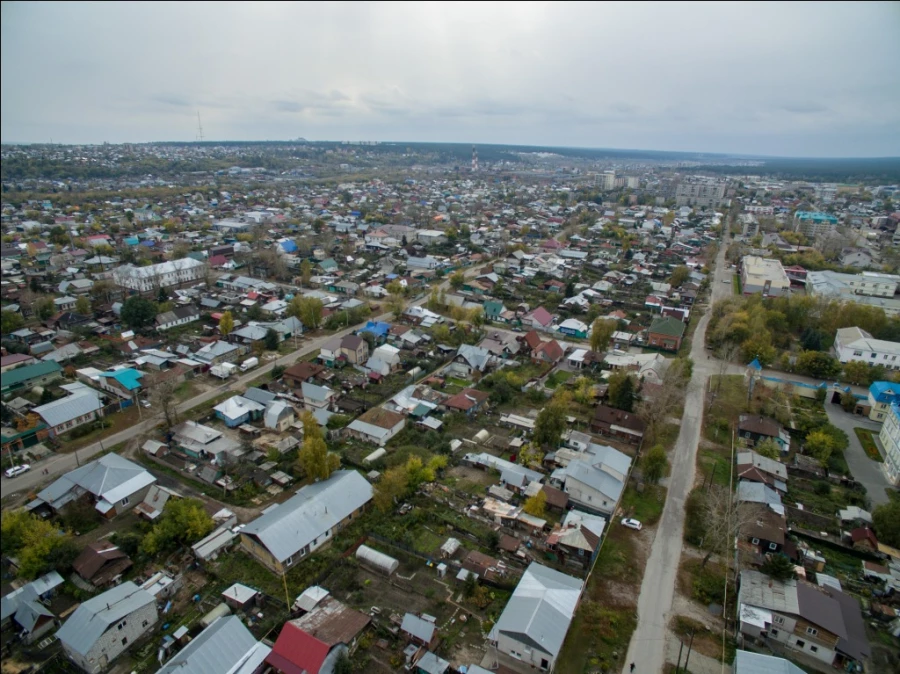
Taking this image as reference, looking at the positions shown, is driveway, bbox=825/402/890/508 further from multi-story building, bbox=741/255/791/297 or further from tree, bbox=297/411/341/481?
tree, bbox=297/411/341/481

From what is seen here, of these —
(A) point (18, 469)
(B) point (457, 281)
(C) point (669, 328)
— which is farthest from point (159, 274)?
(C) point (669, 328)

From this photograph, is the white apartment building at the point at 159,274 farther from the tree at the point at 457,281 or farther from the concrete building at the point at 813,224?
the concrete building at the point at 813,224

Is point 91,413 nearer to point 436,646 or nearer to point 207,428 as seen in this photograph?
point 207,428

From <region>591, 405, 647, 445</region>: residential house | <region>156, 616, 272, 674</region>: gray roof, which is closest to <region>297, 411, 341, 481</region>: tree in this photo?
<region>156, 616, 272, 674</region>: gray roof

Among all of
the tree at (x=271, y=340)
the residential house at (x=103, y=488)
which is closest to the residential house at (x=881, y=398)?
the tree at (x=271, y=340)

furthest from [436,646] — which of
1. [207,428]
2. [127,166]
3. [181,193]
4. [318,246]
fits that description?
[127,166]

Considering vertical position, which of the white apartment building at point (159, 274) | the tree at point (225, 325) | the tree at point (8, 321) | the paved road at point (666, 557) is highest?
the tree at point (8, 321)

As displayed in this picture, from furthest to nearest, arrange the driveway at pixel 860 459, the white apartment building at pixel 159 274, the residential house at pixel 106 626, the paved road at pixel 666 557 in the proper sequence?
the white apartment building at pixel 159 274 < the driveway at pixel 860 459 < the paved road at pixel 666 557 < the residential house at pixel 106 626
